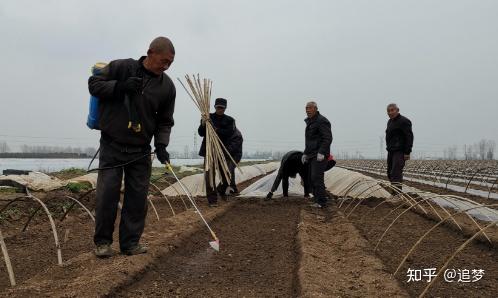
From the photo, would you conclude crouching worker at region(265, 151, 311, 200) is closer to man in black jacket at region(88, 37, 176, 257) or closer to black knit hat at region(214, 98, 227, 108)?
black knit hat at region(214, 98, 227, 108)

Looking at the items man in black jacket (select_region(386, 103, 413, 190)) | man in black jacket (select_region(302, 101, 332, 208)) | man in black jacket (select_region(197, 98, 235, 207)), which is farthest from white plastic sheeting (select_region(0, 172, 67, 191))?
man in black jacket (select_region(386, 103, 413, 190))

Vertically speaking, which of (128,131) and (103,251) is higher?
(128,131)

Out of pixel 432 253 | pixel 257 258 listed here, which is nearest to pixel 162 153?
pixel 257 258

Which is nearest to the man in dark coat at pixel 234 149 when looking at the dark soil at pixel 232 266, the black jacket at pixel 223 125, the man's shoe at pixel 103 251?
the black jacket at pixel 223 125

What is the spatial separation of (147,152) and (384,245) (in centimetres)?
251

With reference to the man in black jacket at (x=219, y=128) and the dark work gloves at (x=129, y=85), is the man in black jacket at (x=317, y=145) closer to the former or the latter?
the man in black jacket at (x=219, y=128)

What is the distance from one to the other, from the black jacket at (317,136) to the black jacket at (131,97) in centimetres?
337

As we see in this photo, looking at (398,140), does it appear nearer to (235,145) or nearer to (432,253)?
(235,145)

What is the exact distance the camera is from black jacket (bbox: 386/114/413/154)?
697 centimetres

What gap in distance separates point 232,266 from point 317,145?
3458mm

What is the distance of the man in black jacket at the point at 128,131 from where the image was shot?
319cm

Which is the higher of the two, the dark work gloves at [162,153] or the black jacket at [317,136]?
the black jacket at [317,136]

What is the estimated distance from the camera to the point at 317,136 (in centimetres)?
657

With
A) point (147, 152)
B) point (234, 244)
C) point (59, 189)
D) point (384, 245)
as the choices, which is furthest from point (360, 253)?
point (59, 189)
